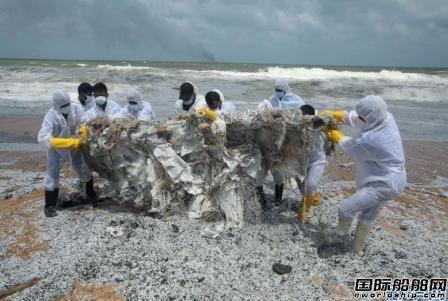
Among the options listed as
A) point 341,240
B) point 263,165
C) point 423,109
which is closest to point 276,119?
point 263,165

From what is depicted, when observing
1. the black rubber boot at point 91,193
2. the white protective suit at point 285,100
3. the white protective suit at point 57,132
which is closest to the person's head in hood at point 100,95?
the white protective suit at point 57,132

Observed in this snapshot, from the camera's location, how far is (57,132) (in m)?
5.19

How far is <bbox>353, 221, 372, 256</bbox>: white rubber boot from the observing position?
4238mm

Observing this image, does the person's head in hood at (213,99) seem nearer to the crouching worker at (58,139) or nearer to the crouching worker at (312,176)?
the crouching worker at (312,176)

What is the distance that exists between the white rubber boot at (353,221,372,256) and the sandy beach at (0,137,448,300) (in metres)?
0.09

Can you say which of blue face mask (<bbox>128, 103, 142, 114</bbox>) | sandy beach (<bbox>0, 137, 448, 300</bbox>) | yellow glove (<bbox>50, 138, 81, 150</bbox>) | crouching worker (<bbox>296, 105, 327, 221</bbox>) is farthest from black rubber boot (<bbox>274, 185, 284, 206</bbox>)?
yellow glove (<bbox>50, 138, 81, 150</bbox>)

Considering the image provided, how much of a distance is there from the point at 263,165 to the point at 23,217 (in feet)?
11.5

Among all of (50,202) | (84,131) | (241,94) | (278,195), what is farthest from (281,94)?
(241,94)

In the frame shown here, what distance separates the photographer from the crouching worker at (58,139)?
16.1ft

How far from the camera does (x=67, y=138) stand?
516 centimetres

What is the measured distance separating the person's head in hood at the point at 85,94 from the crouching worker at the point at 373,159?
445 centimetres

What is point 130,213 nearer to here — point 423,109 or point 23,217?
point 23,217

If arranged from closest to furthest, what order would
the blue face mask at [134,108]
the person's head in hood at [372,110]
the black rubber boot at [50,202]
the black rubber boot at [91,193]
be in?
the person's head in hood at [372,110] → the black rubber boot at [50,202] → the black rubber boot at [91,193] → the blue face mask at [134,108]

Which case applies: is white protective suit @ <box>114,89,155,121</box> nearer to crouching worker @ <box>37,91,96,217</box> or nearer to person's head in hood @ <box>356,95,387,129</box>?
crouching worker @ <box>37,91,96,217</box>
